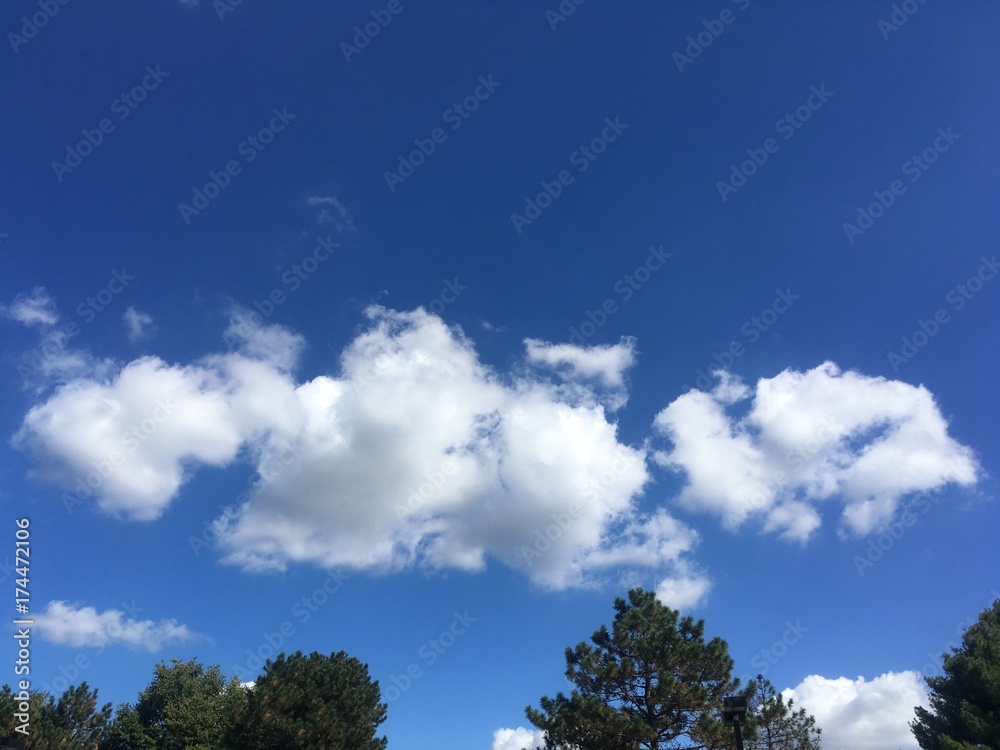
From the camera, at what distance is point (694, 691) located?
23750 mm

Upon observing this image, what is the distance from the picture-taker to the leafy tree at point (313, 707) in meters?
29.0

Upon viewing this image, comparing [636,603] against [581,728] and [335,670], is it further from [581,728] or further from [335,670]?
[335,670]

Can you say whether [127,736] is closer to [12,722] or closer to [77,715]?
[77,715]

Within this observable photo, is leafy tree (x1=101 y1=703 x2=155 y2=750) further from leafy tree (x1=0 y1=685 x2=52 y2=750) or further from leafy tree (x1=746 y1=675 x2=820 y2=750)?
leafy tree (x1=746 y1=675 x2=820 y2=750)

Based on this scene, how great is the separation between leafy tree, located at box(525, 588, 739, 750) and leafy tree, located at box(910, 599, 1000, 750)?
11554mm

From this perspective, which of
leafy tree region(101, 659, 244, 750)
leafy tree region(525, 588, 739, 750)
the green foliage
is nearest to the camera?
leafy tree region(525, 588, 739, 750)

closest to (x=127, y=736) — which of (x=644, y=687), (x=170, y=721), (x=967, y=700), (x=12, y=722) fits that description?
(x=170, y=721)

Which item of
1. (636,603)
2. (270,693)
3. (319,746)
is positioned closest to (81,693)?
(270,693)

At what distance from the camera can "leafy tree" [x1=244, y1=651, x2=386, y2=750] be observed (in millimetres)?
29016

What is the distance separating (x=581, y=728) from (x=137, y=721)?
3365cm

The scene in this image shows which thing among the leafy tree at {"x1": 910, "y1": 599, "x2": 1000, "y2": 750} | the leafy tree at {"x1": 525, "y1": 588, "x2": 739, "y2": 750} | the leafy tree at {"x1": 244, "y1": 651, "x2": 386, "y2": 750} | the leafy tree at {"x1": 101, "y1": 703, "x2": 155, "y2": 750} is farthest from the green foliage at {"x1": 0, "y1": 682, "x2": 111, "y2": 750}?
the leafy tree at {"x1": 910, "y1": 599, "x2": 1000, "y2": 750}

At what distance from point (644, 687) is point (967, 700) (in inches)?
671

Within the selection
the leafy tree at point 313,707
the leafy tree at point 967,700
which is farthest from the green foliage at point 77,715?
the leafy tree at point 967,700

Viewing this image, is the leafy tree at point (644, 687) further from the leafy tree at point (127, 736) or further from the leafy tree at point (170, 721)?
the leafy tree at point (127, 736)
